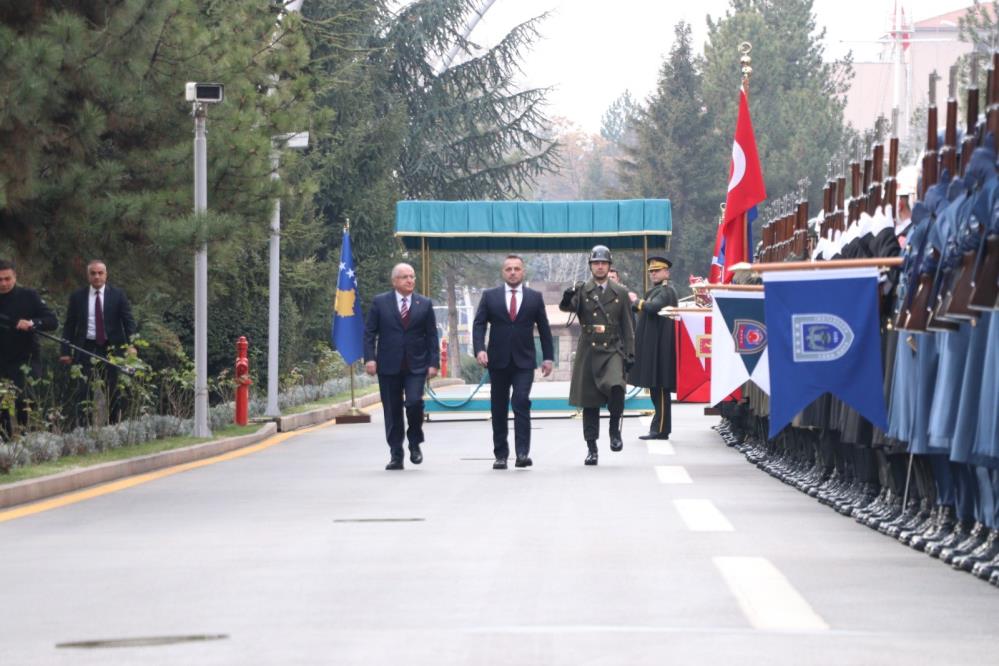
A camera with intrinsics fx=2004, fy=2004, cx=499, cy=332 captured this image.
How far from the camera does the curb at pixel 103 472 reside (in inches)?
576

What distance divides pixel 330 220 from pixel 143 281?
1036 inches

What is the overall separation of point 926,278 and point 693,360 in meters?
13.1

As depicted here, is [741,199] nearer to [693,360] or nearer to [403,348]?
[693,360]

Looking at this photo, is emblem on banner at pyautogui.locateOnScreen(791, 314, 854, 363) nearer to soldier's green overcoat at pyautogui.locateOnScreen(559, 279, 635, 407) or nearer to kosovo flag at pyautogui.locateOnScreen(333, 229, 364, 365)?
soldier's green overcoat at pyautogui.locateOnScreen(559, 279, 635, 407)

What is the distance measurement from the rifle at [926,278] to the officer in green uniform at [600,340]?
7.89m

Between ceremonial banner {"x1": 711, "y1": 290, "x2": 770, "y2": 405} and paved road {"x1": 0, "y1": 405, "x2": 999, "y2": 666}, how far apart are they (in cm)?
126

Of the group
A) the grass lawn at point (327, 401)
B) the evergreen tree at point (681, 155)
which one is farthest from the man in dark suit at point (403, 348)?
the evergreen tree at point (681, 155)

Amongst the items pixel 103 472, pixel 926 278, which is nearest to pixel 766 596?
pixel 926 278

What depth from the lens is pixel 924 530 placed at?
11.4 meters

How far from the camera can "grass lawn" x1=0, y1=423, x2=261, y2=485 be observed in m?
15.6

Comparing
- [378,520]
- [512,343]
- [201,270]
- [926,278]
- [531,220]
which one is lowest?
[378,520]

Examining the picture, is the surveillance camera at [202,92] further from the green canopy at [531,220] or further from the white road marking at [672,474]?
the green canopy at [531,220]

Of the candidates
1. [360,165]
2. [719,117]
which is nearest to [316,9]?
[360,165]

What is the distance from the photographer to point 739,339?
678 inches
